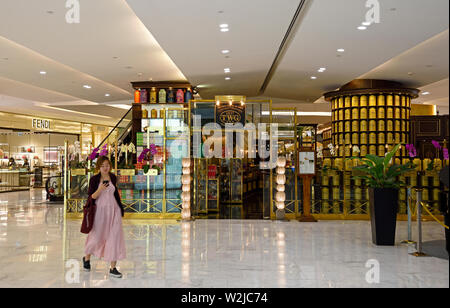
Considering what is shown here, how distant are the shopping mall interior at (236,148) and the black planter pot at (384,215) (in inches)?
0.9

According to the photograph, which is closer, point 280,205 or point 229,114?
point 280,205

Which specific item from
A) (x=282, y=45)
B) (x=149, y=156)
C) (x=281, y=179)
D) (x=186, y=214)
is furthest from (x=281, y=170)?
(x=149, y=156)

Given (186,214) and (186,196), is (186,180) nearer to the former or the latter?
(186,196)

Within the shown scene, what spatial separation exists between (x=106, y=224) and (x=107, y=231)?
84 mm

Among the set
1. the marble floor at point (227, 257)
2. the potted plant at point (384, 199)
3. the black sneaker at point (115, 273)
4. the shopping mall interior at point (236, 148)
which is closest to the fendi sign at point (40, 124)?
the shopping mall interior at point (236, 148)

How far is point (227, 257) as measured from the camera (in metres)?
5.48

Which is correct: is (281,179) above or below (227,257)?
above

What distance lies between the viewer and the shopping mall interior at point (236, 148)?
193 inches

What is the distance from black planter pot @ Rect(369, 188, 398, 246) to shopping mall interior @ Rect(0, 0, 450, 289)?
Result: 0.08 feet

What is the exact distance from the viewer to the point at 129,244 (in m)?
6.33

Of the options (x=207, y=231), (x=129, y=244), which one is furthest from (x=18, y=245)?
(x=207, y=231)

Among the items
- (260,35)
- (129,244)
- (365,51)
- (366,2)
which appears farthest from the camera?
(365,51)
